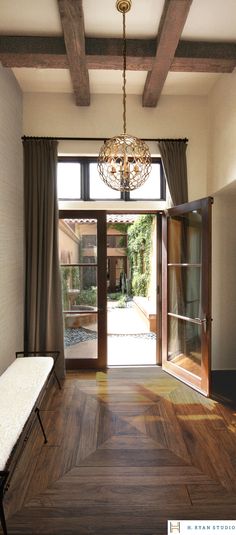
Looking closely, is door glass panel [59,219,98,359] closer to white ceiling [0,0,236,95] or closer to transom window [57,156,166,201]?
transom window [57,156,166,201]

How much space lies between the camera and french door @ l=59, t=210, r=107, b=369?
3.84m

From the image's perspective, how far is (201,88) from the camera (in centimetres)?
364

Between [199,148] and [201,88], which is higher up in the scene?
[201,88]

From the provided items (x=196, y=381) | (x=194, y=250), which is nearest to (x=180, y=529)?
(x=196, y=381)

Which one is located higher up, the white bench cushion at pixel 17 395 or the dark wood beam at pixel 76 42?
the dark wood beam at pixel 76 42

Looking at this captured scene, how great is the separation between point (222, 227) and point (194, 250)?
24.0 inches

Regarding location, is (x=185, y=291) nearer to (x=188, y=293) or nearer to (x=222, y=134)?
(x=188, y=293)

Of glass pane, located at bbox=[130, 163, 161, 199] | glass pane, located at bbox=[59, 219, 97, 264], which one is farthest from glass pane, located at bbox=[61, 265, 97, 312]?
glass pane, located at bbox=[130, 163, 161, 199]

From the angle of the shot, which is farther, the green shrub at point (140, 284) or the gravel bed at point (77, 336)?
the green shrub at point (140, 284)

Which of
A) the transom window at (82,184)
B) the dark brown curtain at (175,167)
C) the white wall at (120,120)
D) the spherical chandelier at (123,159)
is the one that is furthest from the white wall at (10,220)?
the dark brown curtain at (175,167)

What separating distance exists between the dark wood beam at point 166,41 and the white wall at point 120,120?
11.5 inches

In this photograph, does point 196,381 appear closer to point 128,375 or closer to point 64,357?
point 128,375

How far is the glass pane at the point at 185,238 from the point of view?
3445mm

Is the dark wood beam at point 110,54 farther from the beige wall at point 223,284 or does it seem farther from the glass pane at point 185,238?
the beige wall at point 223,284
